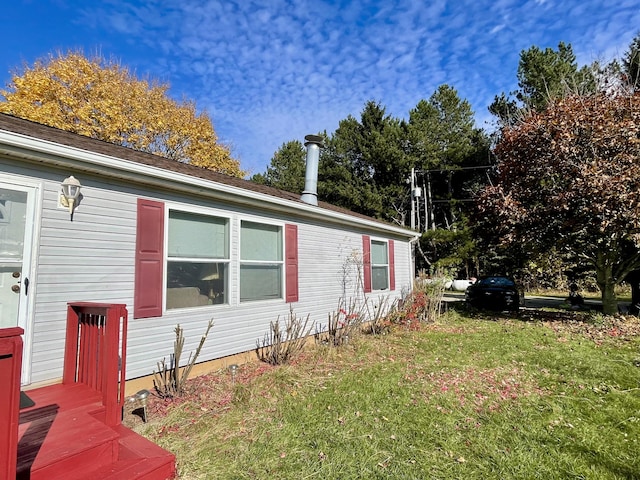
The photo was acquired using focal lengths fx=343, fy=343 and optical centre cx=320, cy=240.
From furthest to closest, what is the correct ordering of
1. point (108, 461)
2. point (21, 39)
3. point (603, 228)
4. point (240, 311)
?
point (21, 39), point (603, 228), point (240, 311), point (108, 461)

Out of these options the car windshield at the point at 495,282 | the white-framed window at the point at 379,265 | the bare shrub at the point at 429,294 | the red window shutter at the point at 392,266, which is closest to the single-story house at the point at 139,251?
the white-framed window at the point at 379,265

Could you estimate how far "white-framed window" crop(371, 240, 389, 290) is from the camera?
902cm

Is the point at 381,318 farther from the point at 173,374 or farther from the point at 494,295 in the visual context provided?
the point at 173,374

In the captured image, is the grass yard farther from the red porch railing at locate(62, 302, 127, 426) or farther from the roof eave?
the roof eave

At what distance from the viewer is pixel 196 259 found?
4.73 metres

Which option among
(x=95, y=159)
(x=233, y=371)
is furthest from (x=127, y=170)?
(x=233, y=371)

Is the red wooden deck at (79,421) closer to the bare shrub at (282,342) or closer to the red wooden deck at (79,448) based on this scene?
the red wooden deck at (79,448)

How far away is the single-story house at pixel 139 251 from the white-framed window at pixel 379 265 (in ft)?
8.60

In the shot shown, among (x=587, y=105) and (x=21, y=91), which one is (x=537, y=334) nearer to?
(x=587, y=105)

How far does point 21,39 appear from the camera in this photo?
1416cm

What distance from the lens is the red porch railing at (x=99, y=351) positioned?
8.87 ft

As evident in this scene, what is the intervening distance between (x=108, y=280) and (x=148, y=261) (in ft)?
1.54

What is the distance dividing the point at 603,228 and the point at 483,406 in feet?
19.3

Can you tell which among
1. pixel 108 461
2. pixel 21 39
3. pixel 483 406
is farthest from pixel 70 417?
pixel 21 39
